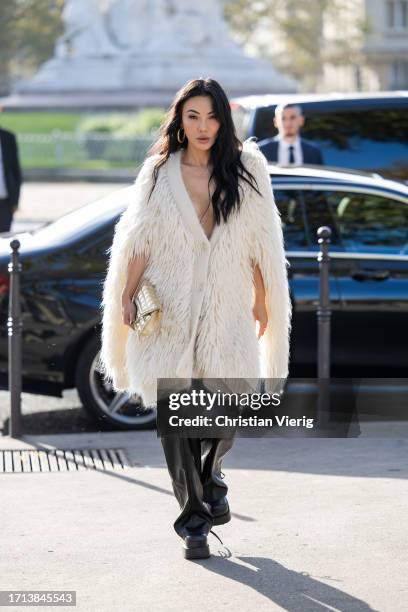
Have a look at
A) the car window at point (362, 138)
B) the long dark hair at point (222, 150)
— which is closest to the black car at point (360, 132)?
the car window at point (362, 138)

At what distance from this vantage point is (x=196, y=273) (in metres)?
5.60

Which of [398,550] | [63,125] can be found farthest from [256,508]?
[63,125]

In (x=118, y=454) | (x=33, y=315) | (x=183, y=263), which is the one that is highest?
(x=183, y=263)

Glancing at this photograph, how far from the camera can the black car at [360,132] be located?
516 inches

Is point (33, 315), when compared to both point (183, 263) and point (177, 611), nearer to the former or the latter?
point (183, 263)

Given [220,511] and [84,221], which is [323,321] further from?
[220,511]

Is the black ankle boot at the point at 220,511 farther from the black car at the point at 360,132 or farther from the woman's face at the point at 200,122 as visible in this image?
the black car at the point at 360,132

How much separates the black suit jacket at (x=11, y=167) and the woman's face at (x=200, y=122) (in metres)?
9.23

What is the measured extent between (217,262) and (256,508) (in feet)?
4.78

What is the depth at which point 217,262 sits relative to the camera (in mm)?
5602

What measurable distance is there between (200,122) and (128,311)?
0.75 meters

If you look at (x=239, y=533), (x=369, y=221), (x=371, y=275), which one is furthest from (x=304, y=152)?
(x=239, y=533)

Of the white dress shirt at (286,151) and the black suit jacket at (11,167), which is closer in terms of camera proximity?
the white dress shirt at (286,151)
